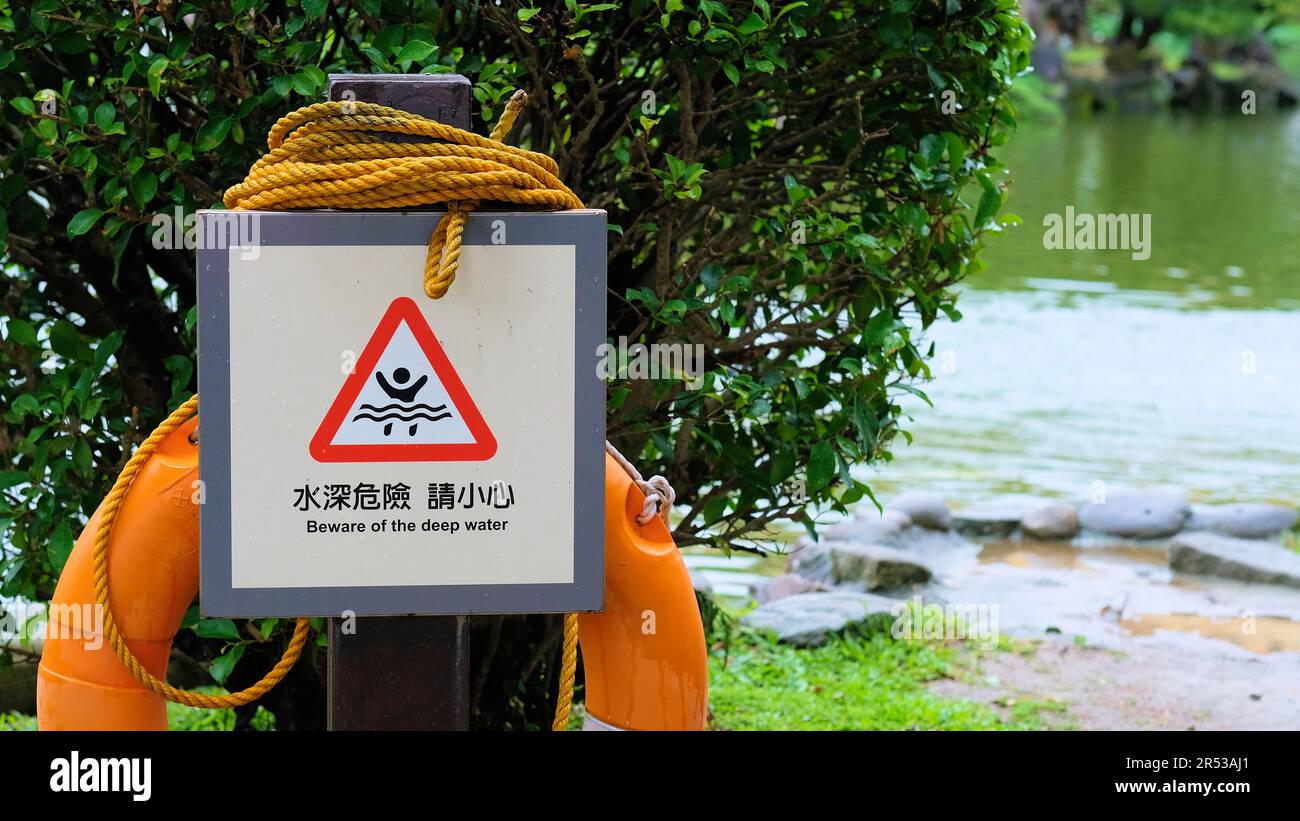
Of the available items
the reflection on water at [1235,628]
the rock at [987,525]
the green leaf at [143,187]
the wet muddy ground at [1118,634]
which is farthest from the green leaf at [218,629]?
the rock at [987,525]

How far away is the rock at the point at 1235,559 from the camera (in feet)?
19.7

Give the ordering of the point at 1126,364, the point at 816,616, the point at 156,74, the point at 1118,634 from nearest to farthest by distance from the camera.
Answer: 1. the point at 156,74
2. the point at 816,616
3. the point at 1118,634
4. the point at 1126,364

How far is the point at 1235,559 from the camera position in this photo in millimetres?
6082

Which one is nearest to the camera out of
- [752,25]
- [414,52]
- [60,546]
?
[414,52]

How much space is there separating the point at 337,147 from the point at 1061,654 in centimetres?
383

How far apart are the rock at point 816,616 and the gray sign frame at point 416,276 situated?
330 cm

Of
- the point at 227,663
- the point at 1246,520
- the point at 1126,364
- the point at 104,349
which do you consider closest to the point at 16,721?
the point at 227,663

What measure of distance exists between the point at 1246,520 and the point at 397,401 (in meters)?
5.68

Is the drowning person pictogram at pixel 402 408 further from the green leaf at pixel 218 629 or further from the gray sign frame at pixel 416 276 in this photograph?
the green leaf at pixel 218 629

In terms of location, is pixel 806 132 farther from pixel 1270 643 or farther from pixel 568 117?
pixel 1270 643

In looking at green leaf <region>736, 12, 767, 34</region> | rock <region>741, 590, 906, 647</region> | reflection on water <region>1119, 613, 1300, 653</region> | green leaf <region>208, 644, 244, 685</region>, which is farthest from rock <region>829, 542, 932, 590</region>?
green leaf <region>736, 12, 767, 34</region>

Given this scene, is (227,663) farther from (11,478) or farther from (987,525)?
(987,525)

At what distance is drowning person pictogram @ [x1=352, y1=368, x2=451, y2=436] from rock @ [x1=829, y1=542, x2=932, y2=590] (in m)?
4.11
